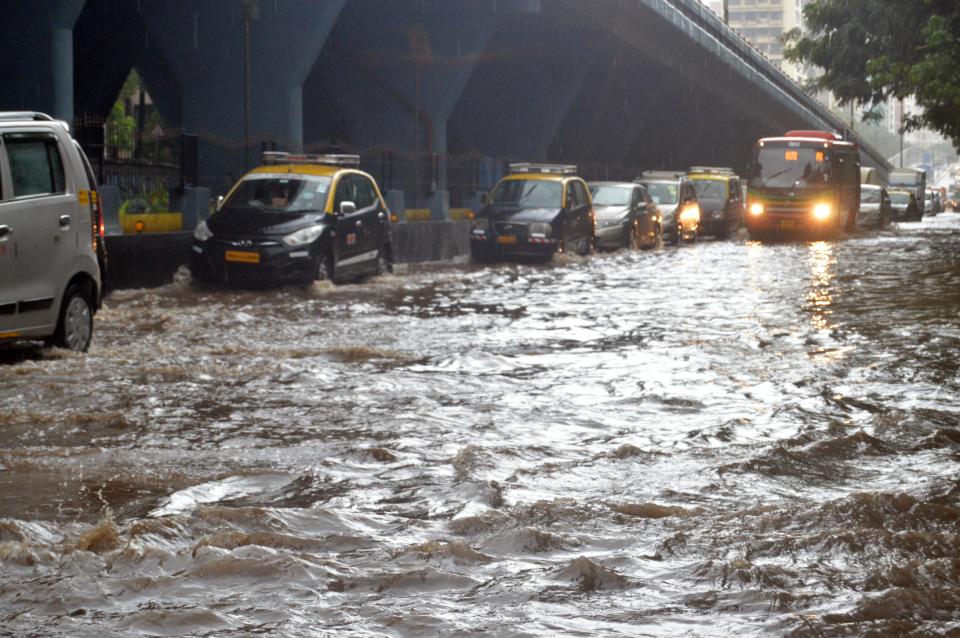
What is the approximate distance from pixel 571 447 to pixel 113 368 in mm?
4220

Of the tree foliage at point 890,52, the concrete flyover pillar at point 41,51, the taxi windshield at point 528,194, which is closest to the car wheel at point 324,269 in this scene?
the concrete flyover pillar at point 41,51

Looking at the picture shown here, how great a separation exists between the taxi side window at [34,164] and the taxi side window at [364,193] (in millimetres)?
8897

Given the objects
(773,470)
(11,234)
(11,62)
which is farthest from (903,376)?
(11,62)

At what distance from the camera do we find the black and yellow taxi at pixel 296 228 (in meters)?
17.9

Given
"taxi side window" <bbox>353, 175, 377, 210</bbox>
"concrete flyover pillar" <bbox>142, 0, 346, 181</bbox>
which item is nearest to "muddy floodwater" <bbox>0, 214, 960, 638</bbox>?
"taxi side window" <bbox>353, 175, 377, 210</bbox>

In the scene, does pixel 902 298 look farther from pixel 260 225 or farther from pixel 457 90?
pixel 457 90

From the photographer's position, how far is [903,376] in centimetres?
1050

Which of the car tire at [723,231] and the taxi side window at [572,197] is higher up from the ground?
the taxi side window at [572,197]

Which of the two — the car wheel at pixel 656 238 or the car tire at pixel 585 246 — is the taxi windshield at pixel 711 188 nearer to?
the car wheel at pixel 656 238

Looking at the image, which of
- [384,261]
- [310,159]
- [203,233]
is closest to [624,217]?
[384,261]

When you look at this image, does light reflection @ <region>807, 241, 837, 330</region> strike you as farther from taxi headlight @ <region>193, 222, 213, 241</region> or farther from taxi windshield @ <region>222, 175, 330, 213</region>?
taxi headlight @ <region>193, 222, 213, 241</region>

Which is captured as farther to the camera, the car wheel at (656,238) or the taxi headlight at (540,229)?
the car wheel at (656,238)

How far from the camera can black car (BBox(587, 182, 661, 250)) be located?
30.0m

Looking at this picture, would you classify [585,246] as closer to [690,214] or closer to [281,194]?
[281,194]
